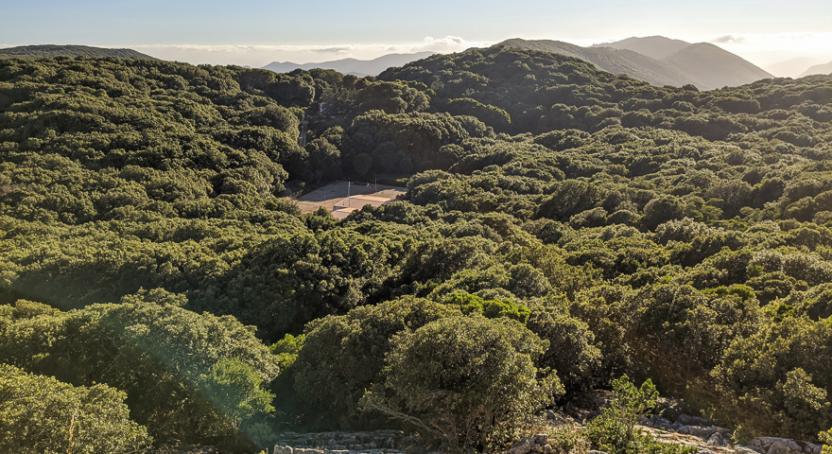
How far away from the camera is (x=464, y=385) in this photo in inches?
359

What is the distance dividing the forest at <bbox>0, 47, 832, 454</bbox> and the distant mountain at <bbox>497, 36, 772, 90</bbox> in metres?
70.7

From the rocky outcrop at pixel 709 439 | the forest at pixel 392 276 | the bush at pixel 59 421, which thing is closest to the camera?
the bush at pixel 59 421

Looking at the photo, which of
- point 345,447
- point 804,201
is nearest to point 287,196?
point 804,201

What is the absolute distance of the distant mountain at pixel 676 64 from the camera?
124 m

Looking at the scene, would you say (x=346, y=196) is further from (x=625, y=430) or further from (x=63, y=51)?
(x=63, y=51)

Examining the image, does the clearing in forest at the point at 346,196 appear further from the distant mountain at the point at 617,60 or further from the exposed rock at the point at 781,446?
the distant mountain at the point at 617,60

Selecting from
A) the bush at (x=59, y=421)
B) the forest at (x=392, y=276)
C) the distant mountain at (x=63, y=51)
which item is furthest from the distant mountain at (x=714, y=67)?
the bush at (x=59, y=421)

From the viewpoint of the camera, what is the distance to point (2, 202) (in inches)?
1097

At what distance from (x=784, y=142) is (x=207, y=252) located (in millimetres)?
43220

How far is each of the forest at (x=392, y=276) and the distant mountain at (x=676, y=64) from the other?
7066 centimetres

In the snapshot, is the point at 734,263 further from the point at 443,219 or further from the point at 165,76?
the point at 165,76

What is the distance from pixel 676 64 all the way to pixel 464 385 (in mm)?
155389

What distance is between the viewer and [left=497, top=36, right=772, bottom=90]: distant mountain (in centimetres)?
12362

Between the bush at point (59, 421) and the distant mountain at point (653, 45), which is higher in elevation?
the distant mountain at point (653, 45)
